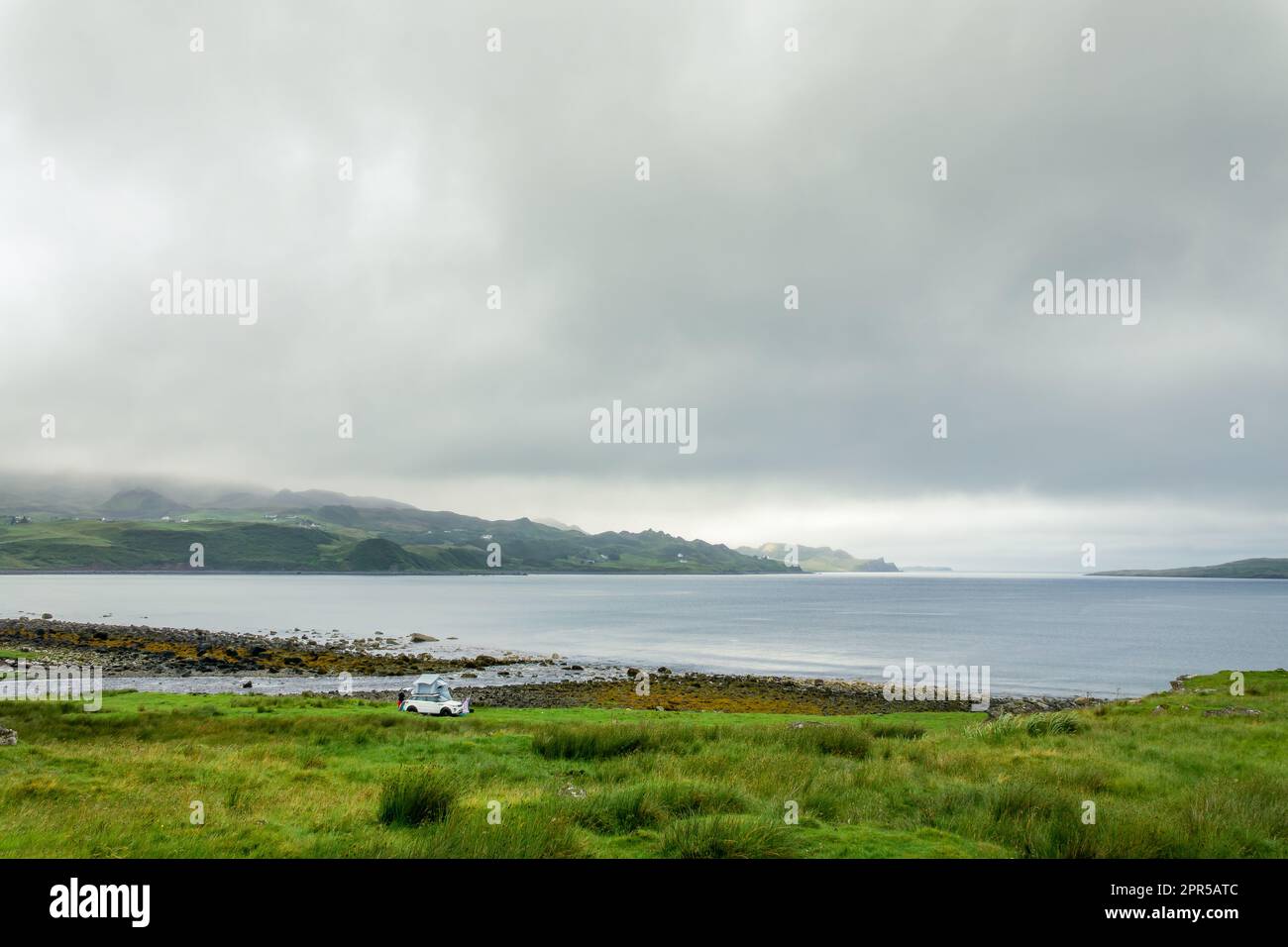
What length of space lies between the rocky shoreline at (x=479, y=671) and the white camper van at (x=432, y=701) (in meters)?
9.14

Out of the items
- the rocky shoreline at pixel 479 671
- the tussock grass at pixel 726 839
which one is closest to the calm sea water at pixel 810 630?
the rocky shoreline at pixel 479 671

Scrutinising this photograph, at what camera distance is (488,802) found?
452 inches

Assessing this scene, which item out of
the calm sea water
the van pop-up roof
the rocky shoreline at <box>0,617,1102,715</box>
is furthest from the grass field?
the calm sea water

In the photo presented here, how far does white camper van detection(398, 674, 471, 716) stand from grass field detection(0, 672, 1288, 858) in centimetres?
735

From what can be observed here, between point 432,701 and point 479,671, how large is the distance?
103 feet

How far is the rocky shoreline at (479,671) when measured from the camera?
4838 cm

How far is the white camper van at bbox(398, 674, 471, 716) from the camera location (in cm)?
3359

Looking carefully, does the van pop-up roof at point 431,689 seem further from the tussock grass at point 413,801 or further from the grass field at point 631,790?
the tussock grass at point 413,801

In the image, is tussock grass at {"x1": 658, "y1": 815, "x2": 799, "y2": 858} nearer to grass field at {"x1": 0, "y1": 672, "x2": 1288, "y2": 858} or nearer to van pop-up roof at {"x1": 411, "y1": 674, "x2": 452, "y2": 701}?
grass field at {"x1": 0, "y1": 672, "x2": 1288, "y2": 858}
